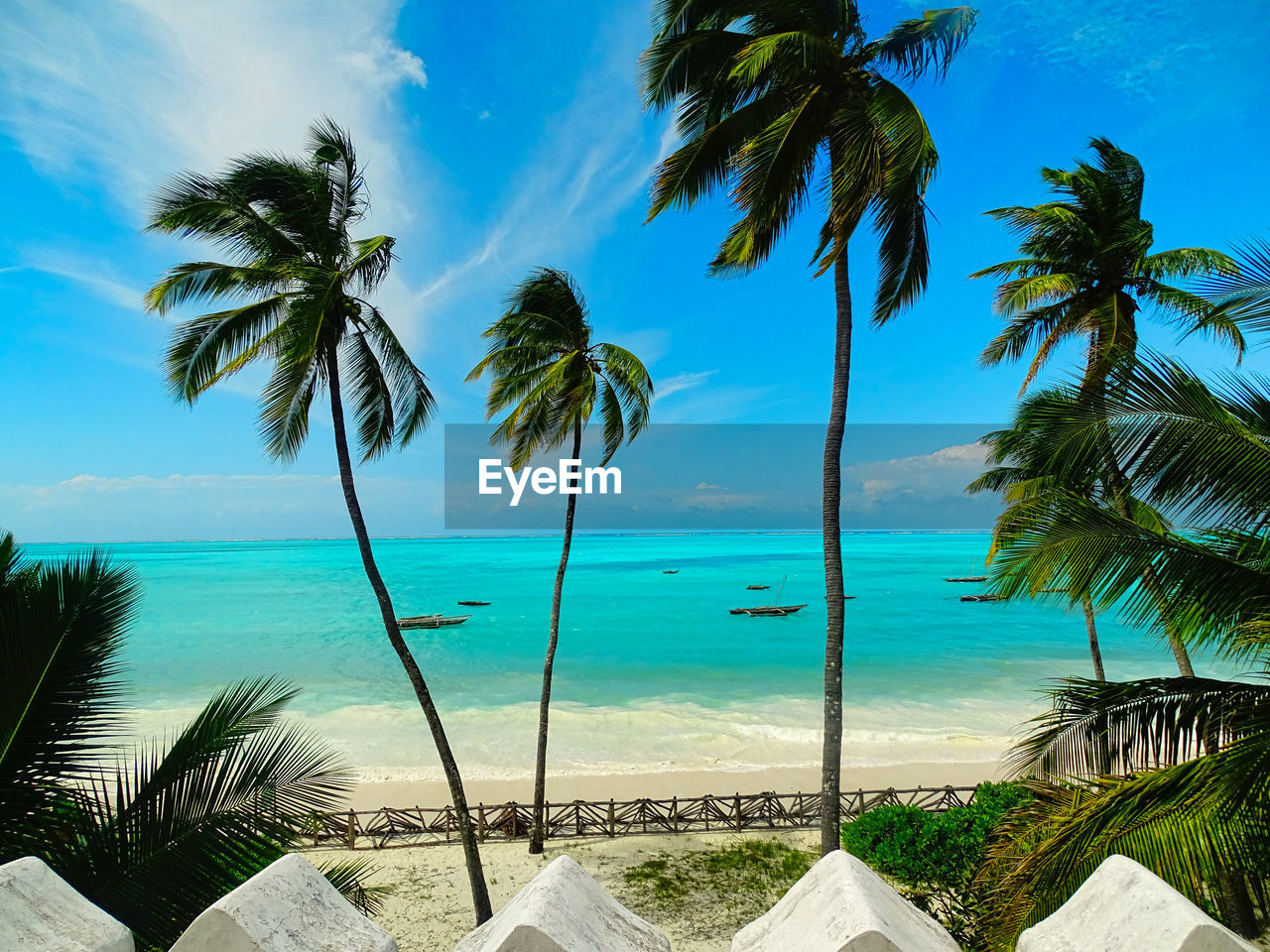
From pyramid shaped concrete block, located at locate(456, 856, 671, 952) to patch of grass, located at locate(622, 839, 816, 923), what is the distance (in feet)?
33.4

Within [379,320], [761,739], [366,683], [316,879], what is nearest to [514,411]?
[379,320]

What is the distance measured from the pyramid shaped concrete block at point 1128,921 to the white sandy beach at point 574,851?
30.6 ft

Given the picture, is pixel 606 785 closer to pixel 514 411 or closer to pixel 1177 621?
pixel 514 411

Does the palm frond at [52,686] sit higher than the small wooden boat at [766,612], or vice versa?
the palm frond at [52,686]

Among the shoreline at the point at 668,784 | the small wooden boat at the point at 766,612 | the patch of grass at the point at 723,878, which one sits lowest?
the shoreline at the point at 668,784

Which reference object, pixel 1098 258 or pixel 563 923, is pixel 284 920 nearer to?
pixel 563 923

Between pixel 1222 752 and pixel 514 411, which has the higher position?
pixel 514 411

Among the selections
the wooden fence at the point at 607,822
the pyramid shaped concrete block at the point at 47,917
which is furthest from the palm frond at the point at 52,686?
the wooden fence at the point at 607,822

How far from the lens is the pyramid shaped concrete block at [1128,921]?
1.13 metres

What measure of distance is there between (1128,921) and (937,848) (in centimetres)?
869

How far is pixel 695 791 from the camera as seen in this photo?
1669 cm

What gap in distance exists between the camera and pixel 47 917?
1343 mm

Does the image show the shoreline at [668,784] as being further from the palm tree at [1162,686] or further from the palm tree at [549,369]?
the palm tree at [1162,686]

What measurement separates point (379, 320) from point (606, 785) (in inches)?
560
